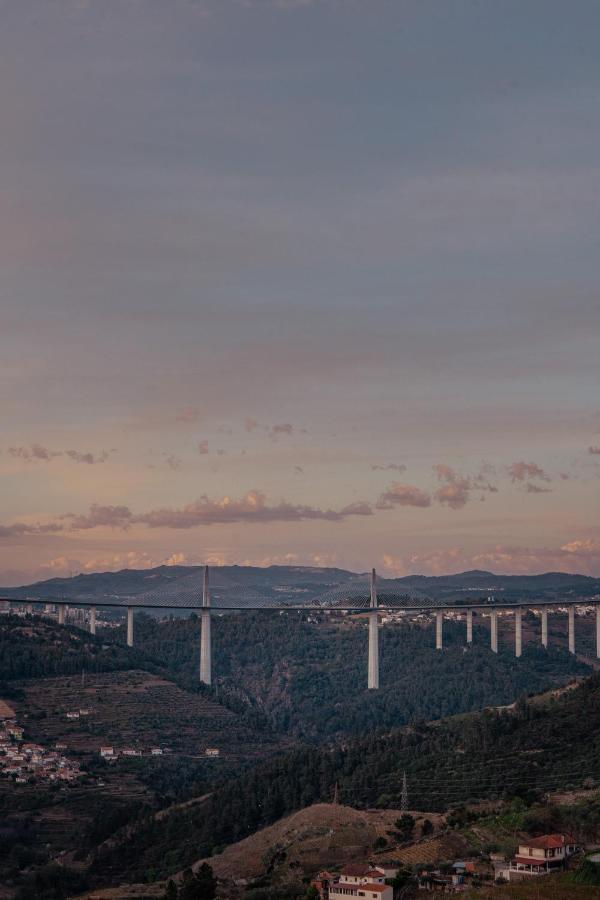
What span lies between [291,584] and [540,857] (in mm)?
147617

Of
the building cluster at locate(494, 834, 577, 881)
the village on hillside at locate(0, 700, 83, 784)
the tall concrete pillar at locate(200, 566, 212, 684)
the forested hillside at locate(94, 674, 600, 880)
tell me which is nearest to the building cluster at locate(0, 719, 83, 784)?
the village on hillside at locate(0, 700, 83, 784)

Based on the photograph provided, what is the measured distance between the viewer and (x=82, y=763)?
2729 inches

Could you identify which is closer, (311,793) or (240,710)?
(311,793)

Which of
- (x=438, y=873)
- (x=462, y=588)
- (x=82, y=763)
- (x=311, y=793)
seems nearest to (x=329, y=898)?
(x=438, y=873)

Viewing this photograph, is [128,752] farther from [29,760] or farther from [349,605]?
[349,605]

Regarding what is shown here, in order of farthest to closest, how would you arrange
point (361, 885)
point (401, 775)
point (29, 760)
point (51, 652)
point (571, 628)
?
point (571, 628), point (51, 652), point (29, 760), point (401, 775), point (361, 885)

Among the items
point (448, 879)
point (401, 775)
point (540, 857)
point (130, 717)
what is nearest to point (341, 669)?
point (130, 717)

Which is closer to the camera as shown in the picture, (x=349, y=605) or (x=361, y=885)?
(x=361, y=885)

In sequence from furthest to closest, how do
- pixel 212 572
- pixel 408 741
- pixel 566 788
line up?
1. pixel 212 572
2. pixel 408 741
3. pixel 566 788

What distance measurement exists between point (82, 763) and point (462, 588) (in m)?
115

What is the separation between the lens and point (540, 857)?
36.5 m

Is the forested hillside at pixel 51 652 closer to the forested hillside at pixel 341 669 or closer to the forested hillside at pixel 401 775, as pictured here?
the forested hillside at pixel 341 669

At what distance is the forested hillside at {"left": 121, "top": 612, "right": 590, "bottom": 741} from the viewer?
99125mm

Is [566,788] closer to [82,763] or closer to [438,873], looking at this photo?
[438,873]
